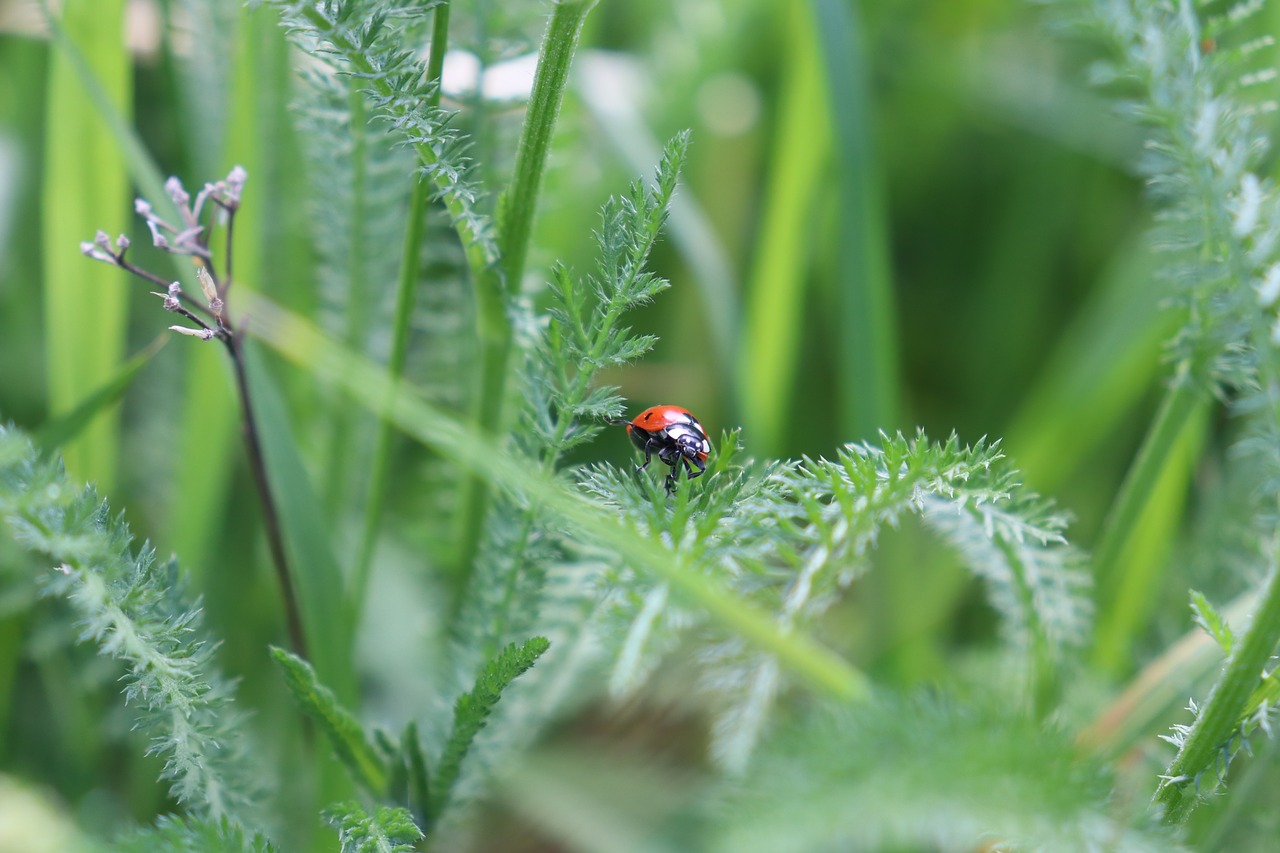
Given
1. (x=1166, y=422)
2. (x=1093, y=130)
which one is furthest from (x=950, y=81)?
(x=1166, y=422)

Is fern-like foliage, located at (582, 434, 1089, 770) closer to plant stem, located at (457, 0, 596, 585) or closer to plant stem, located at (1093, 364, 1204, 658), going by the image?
plant stem, located at (1093, 364, 1204, 658)

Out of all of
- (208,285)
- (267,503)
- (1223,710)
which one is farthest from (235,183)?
(1223,710)

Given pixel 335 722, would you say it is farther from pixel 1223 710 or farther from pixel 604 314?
pixel 1223 710

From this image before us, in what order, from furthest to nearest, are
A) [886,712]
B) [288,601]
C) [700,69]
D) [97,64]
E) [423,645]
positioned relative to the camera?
[700,69]
[423,645]
[97,64]
[288,601]
[886,712]

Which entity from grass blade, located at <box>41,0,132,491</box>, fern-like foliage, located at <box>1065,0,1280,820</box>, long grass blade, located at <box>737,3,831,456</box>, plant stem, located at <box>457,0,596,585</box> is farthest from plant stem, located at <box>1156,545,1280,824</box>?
grass blade, located at <box>41,0,132,491</box>

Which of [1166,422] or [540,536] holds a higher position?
[1166,422]

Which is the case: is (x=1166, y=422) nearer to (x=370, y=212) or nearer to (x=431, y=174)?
(x=431, y=174)

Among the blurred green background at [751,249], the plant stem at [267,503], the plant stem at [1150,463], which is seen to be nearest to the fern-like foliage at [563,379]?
the plant stem at [267,503]
